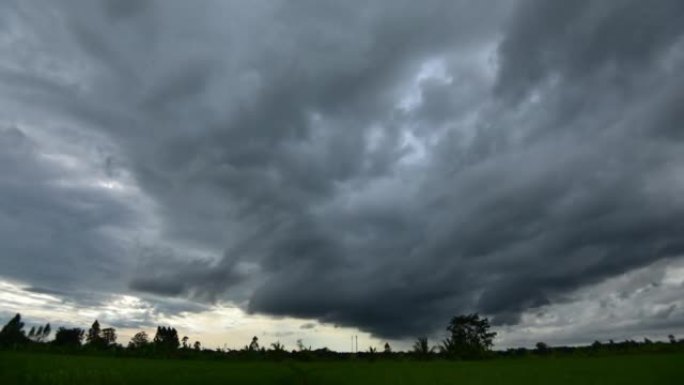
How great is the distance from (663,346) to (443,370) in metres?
10.5

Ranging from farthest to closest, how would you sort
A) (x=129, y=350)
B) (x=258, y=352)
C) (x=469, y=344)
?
(x=469, y=344)
(x=258, y=352)
(x=129, y=350)

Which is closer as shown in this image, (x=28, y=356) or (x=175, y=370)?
(x=175, y=370)

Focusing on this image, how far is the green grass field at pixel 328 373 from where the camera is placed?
410 inches

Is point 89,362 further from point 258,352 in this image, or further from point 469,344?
point 469,344

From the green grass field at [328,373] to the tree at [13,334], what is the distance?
358 cm

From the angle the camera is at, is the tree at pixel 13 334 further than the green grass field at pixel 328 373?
Yes

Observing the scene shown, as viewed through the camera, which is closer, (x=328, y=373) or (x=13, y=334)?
(x=328, y=373)

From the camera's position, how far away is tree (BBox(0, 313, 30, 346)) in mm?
14805

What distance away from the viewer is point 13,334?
15328 mm

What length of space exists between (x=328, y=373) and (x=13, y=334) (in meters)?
10.5

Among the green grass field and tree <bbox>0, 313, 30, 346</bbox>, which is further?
tree <bbox>0, 313, 30, 346</bbox>

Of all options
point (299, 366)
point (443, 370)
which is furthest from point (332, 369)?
point (443, 370)

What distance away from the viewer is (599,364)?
1124 cm

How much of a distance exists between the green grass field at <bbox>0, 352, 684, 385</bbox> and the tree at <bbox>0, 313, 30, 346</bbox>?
3.58m
